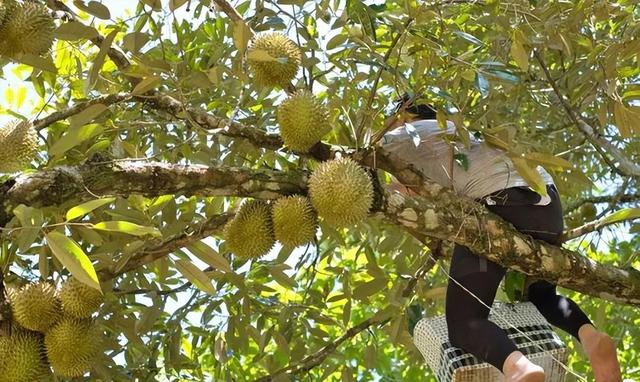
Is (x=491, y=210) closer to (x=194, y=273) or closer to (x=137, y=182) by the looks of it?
(x=194, y=273)

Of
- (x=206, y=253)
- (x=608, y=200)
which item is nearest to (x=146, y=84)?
(x=206, y=253)

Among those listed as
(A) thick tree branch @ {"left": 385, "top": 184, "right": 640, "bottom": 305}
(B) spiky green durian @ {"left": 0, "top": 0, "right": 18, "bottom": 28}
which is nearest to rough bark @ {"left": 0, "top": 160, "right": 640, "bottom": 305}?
(A) thick tree branch @ {"left": 385, "top": 184, "right": 640, "bottom": 305}

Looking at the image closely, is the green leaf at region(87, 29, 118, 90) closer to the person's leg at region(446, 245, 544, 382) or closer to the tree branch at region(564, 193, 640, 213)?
the person's leg at region(446, 245, 544, 382)

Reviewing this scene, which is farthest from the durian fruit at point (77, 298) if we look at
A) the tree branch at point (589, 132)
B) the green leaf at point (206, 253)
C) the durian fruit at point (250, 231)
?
the tree branch at point (589, 132)

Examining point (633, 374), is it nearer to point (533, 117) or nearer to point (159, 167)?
point (533, 117)

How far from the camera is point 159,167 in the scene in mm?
1922

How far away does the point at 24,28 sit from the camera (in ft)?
6.61

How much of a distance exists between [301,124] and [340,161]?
0.14 meters

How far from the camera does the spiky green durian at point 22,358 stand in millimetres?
1955

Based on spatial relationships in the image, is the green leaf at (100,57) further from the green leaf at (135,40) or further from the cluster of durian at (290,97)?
the cluster of durian at (290,97)

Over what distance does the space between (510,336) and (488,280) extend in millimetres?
226

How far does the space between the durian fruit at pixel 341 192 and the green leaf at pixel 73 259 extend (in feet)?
2.09

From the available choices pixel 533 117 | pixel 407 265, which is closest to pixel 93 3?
pixel 407 265

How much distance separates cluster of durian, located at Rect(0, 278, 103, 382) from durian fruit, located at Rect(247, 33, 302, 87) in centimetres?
72
